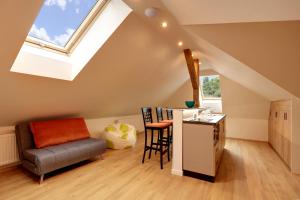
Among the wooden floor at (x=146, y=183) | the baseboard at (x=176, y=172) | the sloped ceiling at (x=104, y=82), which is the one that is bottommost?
the wooden floor at (x=146, y=183)

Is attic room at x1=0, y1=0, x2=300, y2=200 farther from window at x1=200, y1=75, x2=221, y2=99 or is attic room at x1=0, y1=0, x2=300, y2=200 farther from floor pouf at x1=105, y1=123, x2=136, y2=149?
window at x1=200, y1=75, x2=221, y2=99

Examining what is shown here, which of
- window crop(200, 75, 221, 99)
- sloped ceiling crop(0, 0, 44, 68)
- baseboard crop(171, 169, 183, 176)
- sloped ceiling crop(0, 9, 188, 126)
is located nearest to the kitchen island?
baseboard crop(171, 169, 183, 176)

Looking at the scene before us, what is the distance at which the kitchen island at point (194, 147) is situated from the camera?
8.20 ft

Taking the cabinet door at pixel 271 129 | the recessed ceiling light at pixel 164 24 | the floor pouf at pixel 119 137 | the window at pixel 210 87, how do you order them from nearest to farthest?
the recessed ceiling light at pixel 164 24 < the floor pouf at pixel 119 137 < the cabinet door at pixel 271 129 < the window at pixel 210 87

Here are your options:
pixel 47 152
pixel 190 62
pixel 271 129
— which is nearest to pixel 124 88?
pixel 190 62

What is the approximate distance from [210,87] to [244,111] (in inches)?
59.5

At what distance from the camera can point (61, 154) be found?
2.66 m

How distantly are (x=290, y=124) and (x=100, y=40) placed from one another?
3.49m

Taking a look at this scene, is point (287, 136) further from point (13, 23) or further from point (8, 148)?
point (8, 148)

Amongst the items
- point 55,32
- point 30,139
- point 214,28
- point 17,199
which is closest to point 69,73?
point 55,32

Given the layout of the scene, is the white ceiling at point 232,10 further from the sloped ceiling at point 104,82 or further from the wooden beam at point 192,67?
the wooden beam at point 192,67

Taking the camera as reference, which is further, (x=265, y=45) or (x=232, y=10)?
(x=265, y=45)

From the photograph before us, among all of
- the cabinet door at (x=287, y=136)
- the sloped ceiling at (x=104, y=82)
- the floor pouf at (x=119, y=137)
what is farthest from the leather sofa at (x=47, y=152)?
the cabinet door at (x=287, y=136)

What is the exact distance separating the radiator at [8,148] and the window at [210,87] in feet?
18.5
